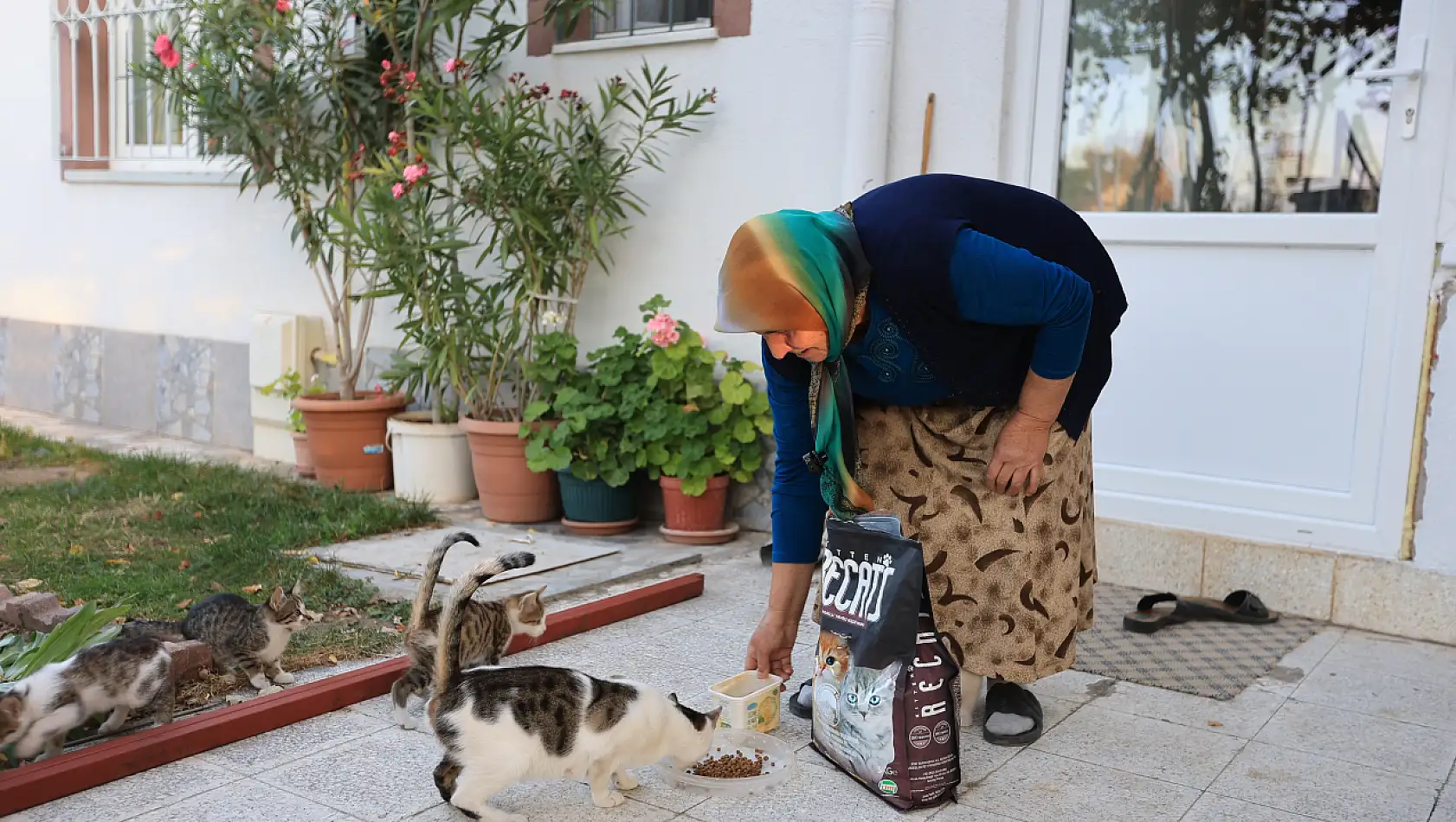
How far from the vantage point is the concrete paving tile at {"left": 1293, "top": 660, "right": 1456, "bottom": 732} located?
10.4ft

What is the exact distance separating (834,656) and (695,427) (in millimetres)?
2381

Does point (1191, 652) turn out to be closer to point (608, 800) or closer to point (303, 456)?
point (608, 800)

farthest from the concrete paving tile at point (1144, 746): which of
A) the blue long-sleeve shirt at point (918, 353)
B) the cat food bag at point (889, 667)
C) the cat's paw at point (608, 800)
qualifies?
the cat's paw at point (608, 800)

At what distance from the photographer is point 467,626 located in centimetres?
310

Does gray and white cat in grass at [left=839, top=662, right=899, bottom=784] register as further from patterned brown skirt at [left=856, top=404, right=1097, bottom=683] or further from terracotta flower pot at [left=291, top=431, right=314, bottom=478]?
terracotta flower pot at [left=291, top=431, right=314, bottom=478]

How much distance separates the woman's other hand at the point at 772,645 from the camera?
278 centimetres

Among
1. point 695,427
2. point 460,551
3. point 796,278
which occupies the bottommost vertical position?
point 460,551

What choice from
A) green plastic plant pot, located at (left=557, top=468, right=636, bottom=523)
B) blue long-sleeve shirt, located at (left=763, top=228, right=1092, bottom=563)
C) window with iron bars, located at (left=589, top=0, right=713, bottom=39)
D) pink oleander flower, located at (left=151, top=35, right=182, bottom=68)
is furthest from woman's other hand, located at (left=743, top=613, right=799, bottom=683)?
pink oleander flower, located at (left=151, top=35, right=182, bottom=68)

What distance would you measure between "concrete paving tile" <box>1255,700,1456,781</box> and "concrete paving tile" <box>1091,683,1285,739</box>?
1.7 inches

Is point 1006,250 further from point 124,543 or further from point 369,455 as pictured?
point 369,455

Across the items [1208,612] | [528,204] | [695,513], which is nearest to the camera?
[1208,612]

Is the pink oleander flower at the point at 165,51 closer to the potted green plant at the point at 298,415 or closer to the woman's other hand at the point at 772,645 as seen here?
the potted green plant at the point at 298,415

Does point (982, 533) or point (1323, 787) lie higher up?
point (982, 533)

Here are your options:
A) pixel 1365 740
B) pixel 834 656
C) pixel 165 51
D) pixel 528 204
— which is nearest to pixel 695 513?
pixel 528 204
